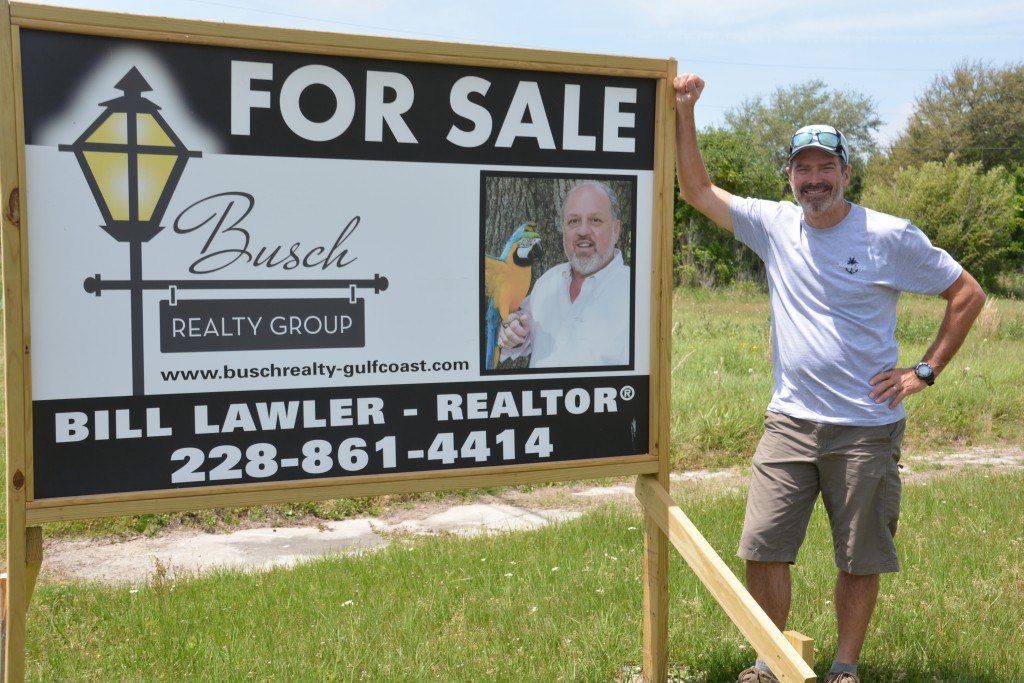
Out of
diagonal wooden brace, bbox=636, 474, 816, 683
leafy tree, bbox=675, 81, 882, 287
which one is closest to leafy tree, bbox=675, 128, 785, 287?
leafy tree, bbox=675, 81, 882, 287

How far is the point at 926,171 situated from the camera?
110ft

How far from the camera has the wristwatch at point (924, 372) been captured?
3877 mm

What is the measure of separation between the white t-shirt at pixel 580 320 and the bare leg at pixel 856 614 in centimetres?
134

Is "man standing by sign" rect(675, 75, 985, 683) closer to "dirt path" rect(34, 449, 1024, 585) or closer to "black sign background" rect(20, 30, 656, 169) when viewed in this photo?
"black sign background" rect(20, 30, 656, 169)

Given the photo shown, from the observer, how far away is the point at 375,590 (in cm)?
495

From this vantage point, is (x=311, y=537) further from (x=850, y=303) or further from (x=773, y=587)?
(x=850, y=303)

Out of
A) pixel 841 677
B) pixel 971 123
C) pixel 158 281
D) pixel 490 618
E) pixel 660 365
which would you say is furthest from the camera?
pixel 971 123

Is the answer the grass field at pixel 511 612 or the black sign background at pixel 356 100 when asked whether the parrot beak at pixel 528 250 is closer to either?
the black sign background at pixel 356 100

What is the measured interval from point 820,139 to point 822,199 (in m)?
0.24

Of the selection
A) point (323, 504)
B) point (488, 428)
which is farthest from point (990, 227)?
point (488, 428)

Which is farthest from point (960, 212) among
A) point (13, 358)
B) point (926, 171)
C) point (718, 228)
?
point (13, 358)

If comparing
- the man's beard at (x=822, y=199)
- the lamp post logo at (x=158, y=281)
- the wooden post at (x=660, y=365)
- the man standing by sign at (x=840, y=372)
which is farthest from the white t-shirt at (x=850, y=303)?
the lamp post logo at (x=158, y=281)

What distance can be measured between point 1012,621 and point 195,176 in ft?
13.3

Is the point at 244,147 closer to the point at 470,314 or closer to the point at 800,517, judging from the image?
the point at 470,314
